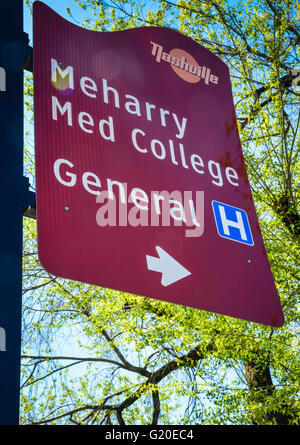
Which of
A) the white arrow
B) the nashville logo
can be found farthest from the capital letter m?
the white arrow

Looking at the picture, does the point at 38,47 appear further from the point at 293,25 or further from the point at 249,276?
the point at 293,25

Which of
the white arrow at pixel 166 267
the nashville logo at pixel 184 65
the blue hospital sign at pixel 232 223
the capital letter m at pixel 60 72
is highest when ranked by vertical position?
the nashville logo at pixel 184 65

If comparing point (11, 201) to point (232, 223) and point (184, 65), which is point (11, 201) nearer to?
point (232, 223)

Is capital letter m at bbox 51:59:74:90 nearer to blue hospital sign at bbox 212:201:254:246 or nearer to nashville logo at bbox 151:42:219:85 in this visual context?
nashville logo at bbox 151:42:219:85

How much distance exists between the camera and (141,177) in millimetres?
2494

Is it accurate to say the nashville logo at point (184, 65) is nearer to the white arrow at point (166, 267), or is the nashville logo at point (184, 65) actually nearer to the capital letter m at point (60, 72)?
the capital letter m at point (60, 72)

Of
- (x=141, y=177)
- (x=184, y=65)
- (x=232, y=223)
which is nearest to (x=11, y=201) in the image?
(x=141, y=177)

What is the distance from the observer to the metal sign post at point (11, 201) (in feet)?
6.59

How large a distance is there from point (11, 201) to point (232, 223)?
1.18 metres

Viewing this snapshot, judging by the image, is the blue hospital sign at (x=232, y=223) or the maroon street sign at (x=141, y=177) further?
the blue hospital sign at (x=232, y=223)

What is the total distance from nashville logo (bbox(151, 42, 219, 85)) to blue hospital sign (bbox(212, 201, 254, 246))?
0.91 metres

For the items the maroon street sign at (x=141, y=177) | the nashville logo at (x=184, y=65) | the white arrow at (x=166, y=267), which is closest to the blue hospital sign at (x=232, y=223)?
the maroon street sign at (x=141, y=177)

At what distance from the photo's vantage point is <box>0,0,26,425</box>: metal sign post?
79.1 inches

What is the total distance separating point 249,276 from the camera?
262 cm
